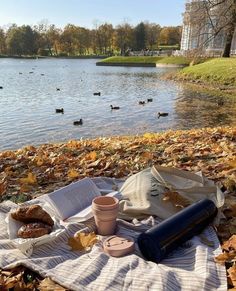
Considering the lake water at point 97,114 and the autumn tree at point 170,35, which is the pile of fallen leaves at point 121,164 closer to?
the lake water at point 97,114

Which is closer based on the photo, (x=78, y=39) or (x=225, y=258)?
(x=225, y=258)

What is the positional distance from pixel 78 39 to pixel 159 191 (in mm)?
117667

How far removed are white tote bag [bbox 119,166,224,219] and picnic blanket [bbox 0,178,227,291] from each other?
1.21ft

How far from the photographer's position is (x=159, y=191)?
3.89m

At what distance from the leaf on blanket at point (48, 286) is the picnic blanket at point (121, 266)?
0.12ft

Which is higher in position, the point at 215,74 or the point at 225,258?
the point at 225,258

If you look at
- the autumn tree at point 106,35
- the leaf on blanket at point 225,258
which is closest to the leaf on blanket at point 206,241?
the leaf on blanket at point 225,258

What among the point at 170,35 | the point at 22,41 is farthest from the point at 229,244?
the point at 22,41

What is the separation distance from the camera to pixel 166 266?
9.72ft

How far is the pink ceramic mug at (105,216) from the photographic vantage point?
3389 millimetres

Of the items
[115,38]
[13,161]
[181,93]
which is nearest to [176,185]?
[13,161]

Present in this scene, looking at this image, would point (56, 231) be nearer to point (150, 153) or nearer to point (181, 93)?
point (150, 153)

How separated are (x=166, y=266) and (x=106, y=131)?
1122 centimetres

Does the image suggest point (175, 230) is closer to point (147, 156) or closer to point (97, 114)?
point (147, 156)
